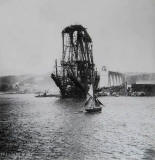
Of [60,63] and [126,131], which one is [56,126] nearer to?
[126,131]

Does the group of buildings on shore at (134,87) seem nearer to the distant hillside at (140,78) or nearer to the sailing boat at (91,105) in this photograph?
the distant hillside at (140,78)

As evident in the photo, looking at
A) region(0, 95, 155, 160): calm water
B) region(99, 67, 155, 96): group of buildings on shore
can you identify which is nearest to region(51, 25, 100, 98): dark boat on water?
region(99, 67, 155, 96): group of buildings on shore

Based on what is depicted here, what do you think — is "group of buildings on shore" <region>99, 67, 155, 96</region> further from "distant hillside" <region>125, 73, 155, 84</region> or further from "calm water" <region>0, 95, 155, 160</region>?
"calm water" <region>0, 95, 155, 160</region>

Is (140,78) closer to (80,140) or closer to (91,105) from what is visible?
(91,105)

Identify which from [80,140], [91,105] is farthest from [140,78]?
[80,140]

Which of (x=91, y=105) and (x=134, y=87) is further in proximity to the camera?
(x=134, y=87)

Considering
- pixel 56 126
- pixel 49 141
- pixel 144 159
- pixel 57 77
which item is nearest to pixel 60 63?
pixel 57 77

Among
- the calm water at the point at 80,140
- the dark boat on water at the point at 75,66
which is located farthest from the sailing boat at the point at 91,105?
the dark boat on water at the point at 75,66
